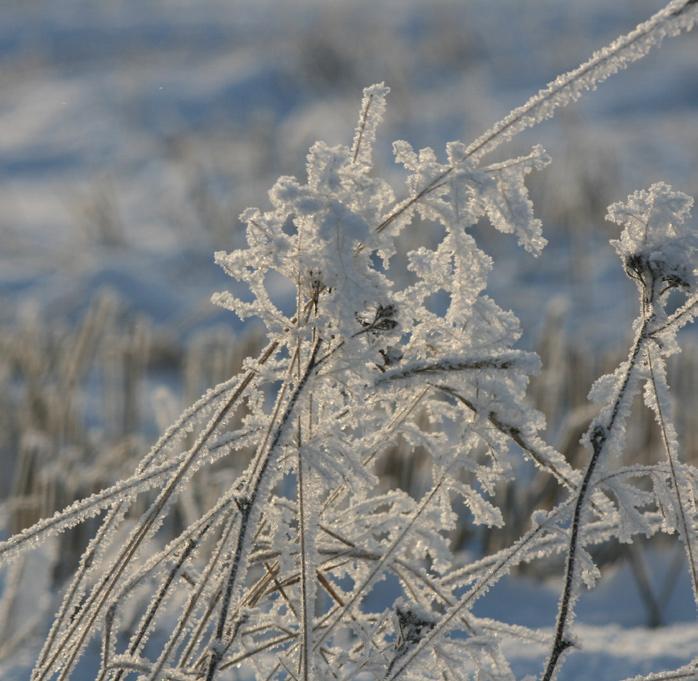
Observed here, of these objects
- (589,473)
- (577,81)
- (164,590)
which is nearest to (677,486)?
(589,473)

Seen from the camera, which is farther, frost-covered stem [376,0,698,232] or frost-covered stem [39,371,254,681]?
frost-covered stem [39,371,254,681]

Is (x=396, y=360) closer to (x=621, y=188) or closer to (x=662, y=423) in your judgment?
(x=662, y=423)

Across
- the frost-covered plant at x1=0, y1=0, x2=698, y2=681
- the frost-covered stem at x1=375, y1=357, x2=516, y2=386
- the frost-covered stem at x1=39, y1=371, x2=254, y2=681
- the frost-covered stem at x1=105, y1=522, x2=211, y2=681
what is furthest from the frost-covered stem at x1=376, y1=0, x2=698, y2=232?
the frost-covered stem at x1=105, y1=522, x2=211, y2=681

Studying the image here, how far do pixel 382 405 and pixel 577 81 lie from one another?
0.34m

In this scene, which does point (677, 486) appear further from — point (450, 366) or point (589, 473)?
point (450, 366)

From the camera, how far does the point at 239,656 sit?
98 cm

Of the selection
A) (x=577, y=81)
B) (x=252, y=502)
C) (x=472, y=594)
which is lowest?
(x=472, y=594)

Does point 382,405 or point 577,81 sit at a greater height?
point 577,81

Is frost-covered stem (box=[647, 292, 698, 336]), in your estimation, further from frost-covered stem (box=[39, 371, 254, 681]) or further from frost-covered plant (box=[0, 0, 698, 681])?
frost-covered stem (box=[39, 371, 254, 681])

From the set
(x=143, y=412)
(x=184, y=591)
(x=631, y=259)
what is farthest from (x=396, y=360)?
(x=143, y=412)

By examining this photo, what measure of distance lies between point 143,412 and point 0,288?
7.10 feet

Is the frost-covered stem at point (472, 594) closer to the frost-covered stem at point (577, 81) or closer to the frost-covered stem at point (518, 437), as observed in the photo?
the frost-covered stem at point (518, 437)

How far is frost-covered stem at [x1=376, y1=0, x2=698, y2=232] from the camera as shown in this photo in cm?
80

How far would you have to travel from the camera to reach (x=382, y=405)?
0.99 meters
